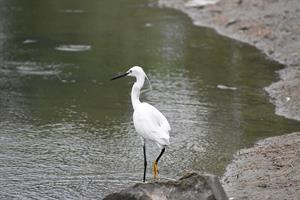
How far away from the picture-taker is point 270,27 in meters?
25.1

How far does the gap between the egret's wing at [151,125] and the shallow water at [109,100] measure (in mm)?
1088

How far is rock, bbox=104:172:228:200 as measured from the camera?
9.29 meters

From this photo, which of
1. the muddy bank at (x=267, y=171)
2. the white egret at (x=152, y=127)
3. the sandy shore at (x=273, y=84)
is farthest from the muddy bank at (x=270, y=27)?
the white egret at (x=152, y=127)

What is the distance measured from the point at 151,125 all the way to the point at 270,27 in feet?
48.6

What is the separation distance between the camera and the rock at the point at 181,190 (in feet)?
30.5

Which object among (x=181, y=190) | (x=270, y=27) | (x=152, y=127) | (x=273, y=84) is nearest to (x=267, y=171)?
(x=152, y=127)

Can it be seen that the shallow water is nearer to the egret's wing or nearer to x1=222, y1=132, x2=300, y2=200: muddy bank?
x1=222, y1=132, x2=300, y2=200: muddy bank

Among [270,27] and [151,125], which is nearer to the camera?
[151,125]

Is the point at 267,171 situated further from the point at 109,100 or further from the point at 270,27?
the point at 270,27

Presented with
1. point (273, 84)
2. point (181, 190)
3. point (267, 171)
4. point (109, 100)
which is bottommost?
point (109, 100)

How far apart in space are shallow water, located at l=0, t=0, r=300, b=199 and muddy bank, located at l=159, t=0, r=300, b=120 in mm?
446

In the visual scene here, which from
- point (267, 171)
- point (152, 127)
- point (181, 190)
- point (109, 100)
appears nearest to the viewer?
point (181, 190)

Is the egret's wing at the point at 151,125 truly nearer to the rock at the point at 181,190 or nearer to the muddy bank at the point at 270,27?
the rock at the point at 181,190

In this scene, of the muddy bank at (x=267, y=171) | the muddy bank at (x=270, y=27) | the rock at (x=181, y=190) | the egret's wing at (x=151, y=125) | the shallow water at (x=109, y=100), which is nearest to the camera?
the rock at (x=181, y=190)
